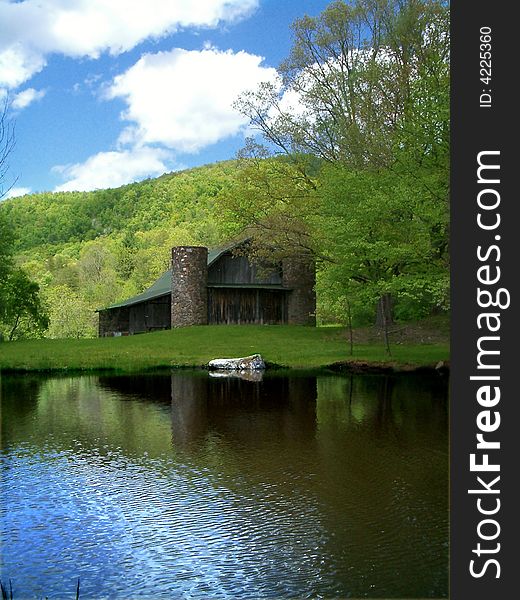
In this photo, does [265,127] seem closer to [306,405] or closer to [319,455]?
[306,405]

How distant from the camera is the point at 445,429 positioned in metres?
13.4

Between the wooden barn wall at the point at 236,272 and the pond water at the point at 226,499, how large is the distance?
24.7m

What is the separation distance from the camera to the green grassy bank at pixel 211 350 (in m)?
26.5

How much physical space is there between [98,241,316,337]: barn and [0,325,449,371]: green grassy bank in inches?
119

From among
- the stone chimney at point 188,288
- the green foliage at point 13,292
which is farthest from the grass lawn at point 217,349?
the green foliage at point 13,292

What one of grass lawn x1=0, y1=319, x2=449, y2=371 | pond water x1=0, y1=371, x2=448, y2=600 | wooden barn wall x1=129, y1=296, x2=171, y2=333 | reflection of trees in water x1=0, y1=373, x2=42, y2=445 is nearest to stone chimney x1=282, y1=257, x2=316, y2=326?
grass lawn x1=0, y1=319, x2=449, y2=371

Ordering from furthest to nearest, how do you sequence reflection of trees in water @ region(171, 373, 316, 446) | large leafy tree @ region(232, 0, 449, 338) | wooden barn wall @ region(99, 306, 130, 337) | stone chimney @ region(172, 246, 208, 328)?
wooden barn wall @ region(99, 306, 130, 337) < stone chimney @ region(172, 246, 208, 328) < large leafy tree @ region(232, 0, 449, 338) < reflection of trees in water @ region(171, 373, 316, 446)

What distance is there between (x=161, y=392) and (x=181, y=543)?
42.0ft

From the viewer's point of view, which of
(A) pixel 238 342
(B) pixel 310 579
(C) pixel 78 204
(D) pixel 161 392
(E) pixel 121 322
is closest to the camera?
(B) pixel 310 579

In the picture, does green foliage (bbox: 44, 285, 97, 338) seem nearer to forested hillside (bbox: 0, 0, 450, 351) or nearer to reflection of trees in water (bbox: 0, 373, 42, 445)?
forested hillside (bbox: 0, 0, 450, 351)

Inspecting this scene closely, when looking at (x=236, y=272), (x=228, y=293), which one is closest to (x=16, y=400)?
(x=228, y=293)

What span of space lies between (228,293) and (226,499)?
108 feet

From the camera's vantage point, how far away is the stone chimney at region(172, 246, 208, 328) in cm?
3969

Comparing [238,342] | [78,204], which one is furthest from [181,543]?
[78,204]
